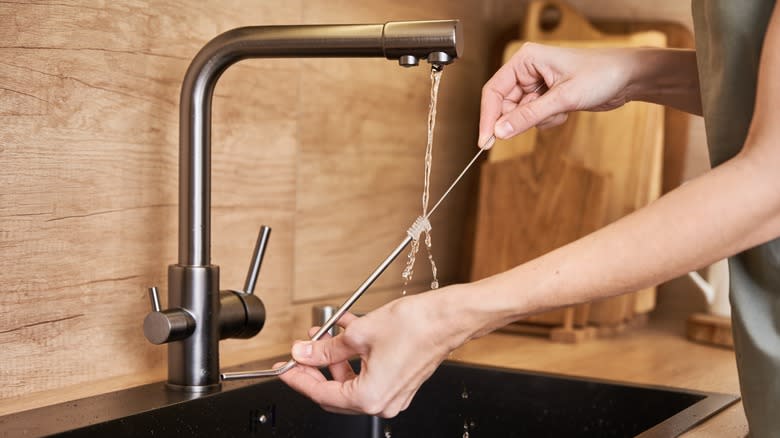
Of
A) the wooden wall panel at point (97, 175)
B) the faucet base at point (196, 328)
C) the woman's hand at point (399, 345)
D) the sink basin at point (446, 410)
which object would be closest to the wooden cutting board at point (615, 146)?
the sink basin at point (446, 410)

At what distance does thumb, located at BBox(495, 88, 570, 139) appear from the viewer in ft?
2.95

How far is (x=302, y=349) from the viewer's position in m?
0.76

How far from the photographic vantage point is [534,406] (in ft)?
4.11

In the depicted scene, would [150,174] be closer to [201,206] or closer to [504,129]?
[201,206]

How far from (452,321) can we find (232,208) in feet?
2.04

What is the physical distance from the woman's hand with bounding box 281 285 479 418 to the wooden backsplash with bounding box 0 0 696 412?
41cm

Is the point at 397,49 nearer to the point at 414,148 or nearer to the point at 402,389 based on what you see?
the point at 402,389

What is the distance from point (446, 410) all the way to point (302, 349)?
1.80 feet

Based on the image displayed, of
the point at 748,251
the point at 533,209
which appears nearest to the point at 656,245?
the point at 748,251

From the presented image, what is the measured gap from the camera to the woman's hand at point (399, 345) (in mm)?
699

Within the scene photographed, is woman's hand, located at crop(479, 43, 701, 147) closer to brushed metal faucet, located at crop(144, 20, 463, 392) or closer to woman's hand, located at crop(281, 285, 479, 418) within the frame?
brushed metal faucet, located at crop(144, 20, 463, 392)

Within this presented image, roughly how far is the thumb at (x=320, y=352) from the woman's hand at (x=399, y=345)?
0.08 ft

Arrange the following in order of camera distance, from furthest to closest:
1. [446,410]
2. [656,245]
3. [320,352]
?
[446,410], [320,352], [656,245]

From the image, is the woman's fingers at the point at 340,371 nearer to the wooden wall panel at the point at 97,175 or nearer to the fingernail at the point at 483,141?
the fingernail at the point at 483,141
